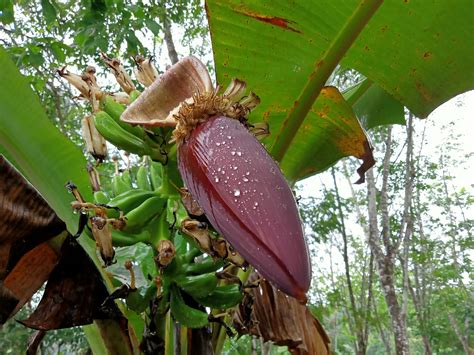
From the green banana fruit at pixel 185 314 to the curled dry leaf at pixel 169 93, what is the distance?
0.27 m

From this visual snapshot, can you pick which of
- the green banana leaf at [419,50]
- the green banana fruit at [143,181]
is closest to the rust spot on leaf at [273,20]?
the green banana leaf at [419,50]

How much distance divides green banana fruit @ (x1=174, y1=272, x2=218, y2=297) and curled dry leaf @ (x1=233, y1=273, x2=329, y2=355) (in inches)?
7.0

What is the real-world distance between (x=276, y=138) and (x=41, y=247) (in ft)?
1.51

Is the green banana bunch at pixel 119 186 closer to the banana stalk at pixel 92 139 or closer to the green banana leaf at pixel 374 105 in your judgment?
the banana stalk at pixel 92 139

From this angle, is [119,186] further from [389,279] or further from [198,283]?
[389,279]

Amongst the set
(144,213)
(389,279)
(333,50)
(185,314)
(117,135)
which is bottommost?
(185,314)

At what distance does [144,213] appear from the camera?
0.67m

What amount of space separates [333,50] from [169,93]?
0.36m

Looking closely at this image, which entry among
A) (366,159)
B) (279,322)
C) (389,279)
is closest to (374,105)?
(366,159)

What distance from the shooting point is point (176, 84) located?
0.57m

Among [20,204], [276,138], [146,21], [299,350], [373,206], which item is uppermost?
[373,206]

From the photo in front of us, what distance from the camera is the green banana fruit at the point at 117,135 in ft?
2.26

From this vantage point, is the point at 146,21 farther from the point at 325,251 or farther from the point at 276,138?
the point at 325,251

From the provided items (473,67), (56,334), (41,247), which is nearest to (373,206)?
(56,334)
